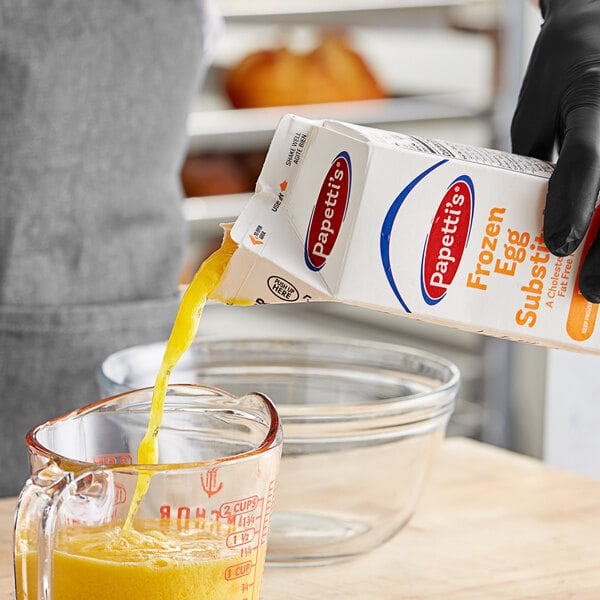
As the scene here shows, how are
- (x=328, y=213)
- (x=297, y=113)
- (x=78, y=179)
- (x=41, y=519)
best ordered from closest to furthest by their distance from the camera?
1. (x=41, y=519)
2. (x=328, y=213)
3. (x=78, y=179)
4. (x=297, y=113)

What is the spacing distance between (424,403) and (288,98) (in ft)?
5.22

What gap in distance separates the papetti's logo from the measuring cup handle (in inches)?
9.3

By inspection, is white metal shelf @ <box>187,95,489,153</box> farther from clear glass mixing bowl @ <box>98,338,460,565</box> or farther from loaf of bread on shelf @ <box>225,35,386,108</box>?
clear glass mixing bowl @ <box>98,338,460,565</box>

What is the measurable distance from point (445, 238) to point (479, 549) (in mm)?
268

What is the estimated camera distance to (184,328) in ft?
2.43

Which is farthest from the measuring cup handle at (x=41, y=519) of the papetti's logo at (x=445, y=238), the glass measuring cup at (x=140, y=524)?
the papetti's logo at (x=445, y=238)

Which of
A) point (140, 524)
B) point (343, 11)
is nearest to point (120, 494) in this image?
point (140, 524)

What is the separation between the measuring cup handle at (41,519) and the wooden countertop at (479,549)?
0.60 feet

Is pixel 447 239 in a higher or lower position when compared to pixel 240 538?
higher

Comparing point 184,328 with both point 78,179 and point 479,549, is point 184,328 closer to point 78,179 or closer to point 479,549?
point 479,549

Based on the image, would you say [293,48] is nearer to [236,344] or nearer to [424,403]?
[236,344]

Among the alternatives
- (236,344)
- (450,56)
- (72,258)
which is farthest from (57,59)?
(450,56)

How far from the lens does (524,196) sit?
729mm

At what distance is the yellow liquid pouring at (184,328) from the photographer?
706 mm
